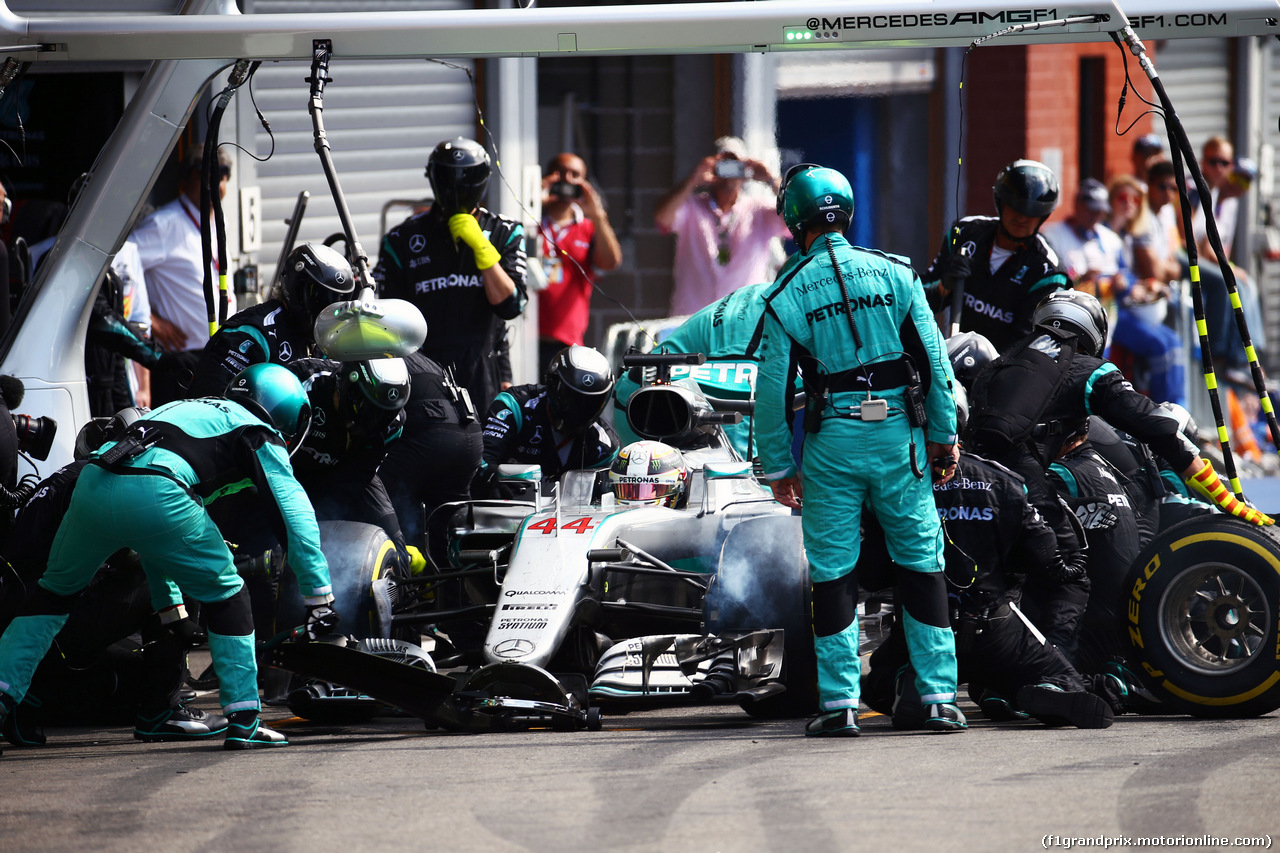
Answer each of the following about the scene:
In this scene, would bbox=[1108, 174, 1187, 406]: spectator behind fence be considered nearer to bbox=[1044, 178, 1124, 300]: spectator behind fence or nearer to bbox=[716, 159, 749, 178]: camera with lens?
bbox=[1044, 178, 1124, 300]: spectator behind fence

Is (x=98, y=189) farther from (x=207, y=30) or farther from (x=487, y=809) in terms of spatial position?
(x=487, y=809)

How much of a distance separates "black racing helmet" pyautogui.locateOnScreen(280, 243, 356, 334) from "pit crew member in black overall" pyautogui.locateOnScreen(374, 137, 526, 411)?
116cm

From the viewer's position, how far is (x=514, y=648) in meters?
6.39

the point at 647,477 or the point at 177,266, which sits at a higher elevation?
the point at 177,266

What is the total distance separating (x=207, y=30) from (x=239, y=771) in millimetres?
3489

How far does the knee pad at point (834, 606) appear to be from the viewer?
623cm

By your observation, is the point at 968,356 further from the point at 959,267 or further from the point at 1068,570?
the point at 1068,570

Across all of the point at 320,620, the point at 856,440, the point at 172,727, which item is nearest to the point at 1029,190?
the point at 856,440

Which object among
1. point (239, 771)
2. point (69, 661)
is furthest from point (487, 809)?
point (69, 661)

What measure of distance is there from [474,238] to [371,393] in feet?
6.21

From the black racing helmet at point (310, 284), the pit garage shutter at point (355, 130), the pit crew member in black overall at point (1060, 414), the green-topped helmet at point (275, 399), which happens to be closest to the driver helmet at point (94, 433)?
the green-topped helmet at point (275, 399)

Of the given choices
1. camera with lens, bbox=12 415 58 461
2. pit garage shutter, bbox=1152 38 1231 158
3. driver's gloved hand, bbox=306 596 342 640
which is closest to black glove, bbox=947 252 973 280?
driver's gloved hand, bbox=306 596 342 640

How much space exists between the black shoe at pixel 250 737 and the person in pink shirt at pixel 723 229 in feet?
20.1

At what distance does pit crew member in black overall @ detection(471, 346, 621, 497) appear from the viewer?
789cm
